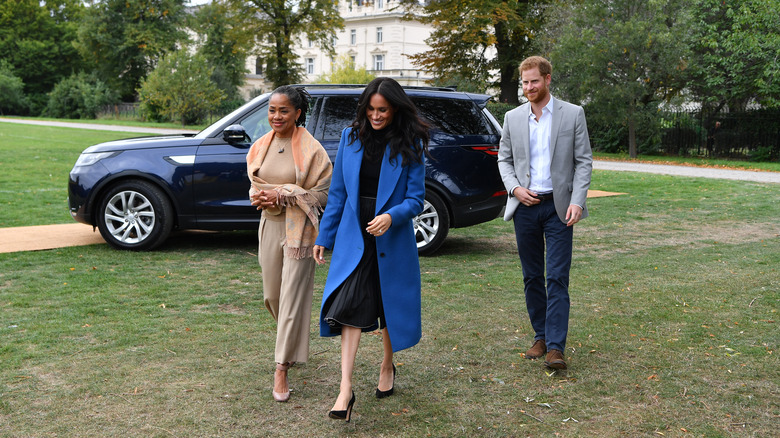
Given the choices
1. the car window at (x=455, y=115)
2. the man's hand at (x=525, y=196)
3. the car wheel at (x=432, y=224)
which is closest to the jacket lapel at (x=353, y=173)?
the man's hand at (x=525, y=196)

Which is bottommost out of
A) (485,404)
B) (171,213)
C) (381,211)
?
(485,404)

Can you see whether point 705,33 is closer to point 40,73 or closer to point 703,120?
point 703,120

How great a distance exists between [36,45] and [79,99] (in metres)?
17.1

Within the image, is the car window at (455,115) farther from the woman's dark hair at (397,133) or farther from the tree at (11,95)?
the tree at (11,95)

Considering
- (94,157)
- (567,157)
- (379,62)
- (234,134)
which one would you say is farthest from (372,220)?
(379,62)

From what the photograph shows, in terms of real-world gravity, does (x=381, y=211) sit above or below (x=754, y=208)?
above

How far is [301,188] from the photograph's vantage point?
4.35m

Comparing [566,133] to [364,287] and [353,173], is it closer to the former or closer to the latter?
[353,173]

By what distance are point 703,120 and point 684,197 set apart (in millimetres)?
15868

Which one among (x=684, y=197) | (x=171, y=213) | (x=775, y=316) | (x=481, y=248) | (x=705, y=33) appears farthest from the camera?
(x=705, y=33)

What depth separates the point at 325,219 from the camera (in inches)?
164

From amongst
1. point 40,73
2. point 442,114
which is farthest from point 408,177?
point 40,73

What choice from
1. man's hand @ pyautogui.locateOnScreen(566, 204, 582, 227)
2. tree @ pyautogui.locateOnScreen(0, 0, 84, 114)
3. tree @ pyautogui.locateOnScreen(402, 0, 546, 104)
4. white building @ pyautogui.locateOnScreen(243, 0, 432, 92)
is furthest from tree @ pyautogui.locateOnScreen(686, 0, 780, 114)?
tree @ pyautogui.locateOnScreen(0, 0, 84, 114)

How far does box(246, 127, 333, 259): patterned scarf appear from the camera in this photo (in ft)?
14.1
